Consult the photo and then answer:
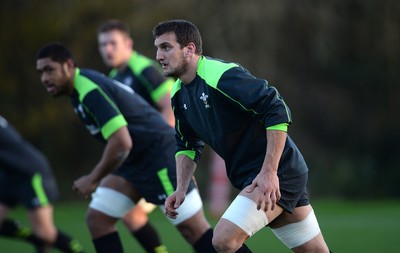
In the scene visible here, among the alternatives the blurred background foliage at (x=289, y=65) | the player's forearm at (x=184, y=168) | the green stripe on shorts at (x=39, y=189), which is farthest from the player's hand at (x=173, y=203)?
the blurred background foliage at (x=289, y=65)

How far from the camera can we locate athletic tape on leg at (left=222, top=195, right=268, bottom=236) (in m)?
4.91

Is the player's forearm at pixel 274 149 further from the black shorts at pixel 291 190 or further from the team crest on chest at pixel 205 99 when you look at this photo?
the team crest on chest at pixel 205 99

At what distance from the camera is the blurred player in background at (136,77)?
7.20 meters

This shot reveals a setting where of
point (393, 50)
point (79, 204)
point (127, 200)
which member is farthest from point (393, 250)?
point (393, 50)

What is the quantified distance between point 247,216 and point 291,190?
345 millimetres

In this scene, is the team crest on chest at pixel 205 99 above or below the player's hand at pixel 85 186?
above

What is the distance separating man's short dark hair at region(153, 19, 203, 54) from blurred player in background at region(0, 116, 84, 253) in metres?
3.53

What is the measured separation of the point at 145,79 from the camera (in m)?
7.77

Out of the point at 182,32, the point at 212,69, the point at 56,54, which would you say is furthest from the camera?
the point at 56,54

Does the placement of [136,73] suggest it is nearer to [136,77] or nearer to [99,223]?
[136,77]

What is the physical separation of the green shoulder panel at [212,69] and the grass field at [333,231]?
4169mm

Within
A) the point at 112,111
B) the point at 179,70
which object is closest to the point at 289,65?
the point at 112,111

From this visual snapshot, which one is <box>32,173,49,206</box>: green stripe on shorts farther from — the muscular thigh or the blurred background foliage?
the blurred background foliage

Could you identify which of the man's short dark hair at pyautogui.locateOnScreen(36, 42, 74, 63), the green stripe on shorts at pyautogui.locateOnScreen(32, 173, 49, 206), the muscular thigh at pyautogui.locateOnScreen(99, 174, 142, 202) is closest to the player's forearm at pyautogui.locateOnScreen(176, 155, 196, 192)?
the muscular thigh at pyautogui.locateOnScreen(99, 174, 142, 202)
